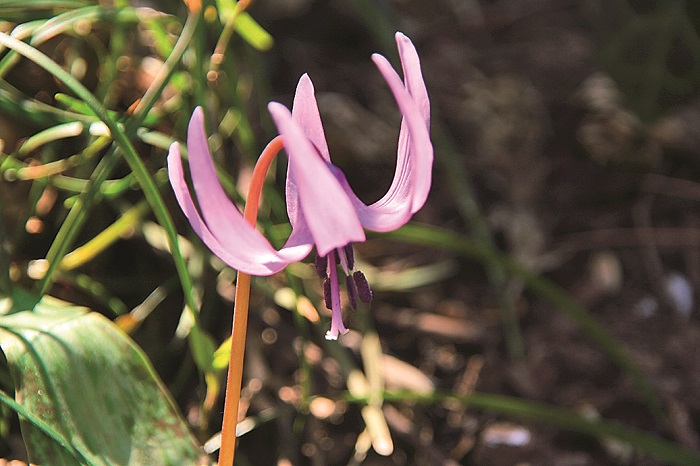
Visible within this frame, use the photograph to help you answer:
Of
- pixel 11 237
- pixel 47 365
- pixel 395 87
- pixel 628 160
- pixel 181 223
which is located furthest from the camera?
pixel 628 160

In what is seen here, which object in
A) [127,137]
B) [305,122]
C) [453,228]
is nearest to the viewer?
[305,122]

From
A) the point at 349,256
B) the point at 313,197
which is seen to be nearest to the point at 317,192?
the point at 313,197

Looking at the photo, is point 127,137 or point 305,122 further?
point 127,137

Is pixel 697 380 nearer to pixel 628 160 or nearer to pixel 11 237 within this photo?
pixel 628 160

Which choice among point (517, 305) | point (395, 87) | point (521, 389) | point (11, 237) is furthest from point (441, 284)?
point (395, 87)

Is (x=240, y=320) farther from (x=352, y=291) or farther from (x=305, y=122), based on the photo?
(x=305, y=122)

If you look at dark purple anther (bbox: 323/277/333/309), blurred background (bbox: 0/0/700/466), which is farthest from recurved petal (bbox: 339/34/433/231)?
blurred background (bbox: 0/0/700/466)

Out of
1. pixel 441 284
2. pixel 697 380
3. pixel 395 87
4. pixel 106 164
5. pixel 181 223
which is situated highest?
pixel 395 87

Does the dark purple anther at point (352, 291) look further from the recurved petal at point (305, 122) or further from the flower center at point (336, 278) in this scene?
the recurved petal at point (305, 122)
